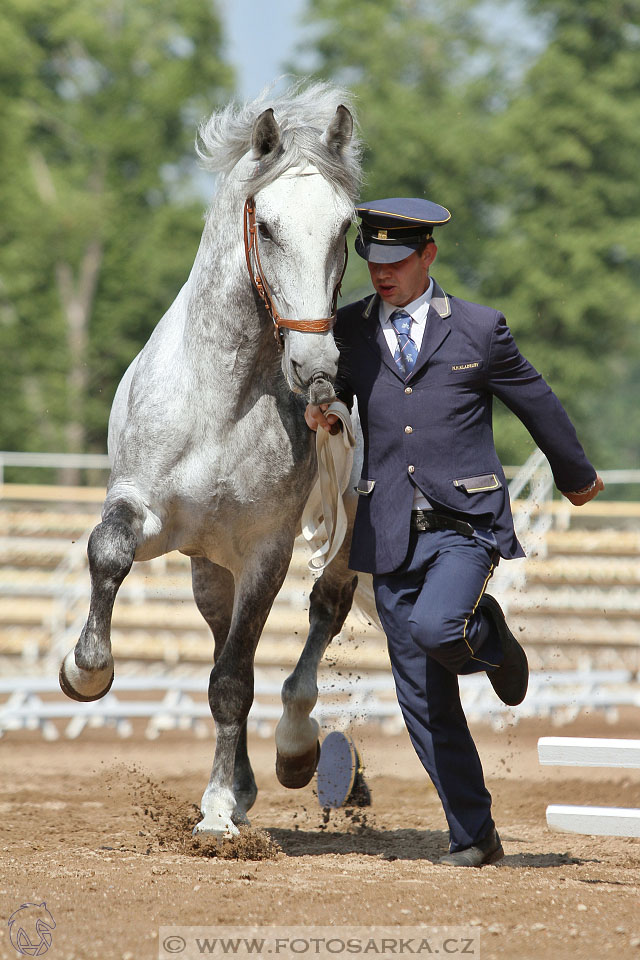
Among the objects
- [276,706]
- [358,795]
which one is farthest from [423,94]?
[358,795]

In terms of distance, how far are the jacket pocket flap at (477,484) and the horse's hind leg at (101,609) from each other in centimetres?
116

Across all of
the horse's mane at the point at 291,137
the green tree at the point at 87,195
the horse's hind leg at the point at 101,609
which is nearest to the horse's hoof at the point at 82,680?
the horse's hind leg at the point at 101,609

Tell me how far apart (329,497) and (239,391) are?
0.58 m

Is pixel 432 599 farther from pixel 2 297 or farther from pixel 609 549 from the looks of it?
pixel 2 297

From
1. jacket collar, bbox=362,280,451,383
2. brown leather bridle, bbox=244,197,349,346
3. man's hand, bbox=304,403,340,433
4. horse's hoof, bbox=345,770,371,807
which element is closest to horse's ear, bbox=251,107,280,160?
brown leather bridle, bbox=244,197,349,346

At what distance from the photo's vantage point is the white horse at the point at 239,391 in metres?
4.05

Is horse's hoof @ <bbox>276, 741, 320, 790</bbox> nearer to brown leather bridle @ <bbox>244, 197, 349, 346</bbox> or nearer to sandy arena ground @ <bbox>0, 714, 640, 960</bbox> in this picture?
sandy arena ground @ <bbox>0, 714, 640, 960</bbox>

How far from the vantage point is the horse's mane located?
13.7 feet

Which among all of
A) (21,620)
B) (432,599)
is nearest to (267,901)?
(432,599)

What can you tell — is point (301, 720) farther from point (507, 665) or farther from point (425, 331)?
point (425, 331)

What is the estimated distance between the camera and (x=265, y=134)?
421 centimetres

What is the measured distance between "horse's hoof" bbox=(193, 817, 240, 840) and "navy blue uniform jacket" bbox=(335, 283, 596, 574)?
1070 mm

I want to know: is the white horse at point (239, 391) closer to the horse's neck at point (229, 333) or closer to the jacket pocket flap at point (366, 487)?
the horse's neck at point (229, 333)

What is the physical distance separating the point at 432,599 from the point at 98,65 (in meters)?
23.4
